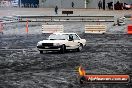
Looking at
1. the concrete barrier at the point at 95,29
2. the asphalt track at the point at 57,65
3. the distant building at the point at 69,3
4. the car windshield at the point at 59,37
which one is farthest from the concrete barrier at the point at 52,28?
the distant building at the point at 69,3

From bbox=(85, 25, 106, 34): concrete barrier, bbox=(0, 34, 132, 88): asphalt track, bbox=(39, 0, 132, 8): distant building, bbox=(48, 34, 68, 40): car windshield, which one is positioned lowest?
Answer: bbox=(0, 34, 132, 88): asphalt track

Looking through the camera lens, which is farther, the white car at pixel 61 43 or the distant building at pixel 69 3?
the distant building at pixel 69 3

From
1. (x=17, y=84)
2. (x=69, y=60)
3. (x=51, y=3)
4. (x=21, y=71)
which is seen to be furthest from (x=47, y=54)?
(x=51, y=3)

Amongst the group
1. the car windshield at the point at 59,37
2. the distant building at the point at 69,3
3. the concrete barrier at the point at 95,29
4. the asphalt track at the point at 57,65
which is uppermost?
the distant building at the point at 69,3

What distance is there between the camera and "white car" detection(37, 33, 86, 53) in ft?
83.5

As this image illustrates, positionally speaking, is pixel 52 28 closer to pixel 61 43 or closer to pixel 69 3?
pixel 61 43

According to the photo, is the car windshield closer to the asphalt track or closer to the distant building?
the asphalt track

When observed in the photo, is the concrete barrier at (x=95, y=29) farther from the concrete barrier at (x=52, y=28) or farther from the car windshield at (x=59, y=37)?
the car windshield at (x=59, y=37)

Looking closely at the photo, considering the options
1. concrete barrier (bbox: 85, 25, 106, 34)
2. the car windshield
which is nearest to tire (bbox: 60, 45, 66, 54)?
the car windshield

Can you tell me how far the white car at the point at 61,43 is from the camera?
2544 cm

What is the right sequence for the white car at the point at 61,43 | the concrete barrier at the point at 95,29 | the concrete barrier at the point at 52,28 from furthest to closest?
the concrete barrier at the point at 52,28
the concrete barrier at the point at 95,29
the white car at the point at 61,43

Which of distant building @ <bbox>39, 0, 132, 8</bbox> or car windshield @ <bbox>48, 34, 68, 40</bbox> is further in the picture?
distant building @ <bbox>39, 0, 132, 8</bbox>

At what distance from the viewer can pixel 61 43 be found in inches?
1008

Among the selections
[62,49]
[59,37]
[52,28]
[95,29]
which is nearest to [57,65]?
[62,49]
